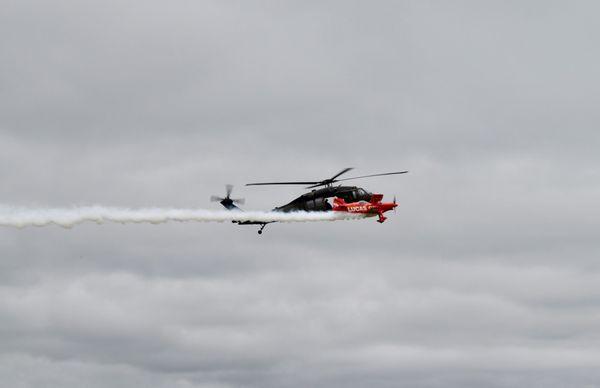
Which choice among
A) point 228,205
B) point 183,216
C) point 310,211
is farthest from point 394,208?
point 183,216

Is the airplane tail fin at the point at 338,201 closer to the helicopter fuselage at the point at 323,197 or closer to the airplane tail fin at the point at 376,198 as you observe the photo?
the helicopter fuselage at the point at 323,197

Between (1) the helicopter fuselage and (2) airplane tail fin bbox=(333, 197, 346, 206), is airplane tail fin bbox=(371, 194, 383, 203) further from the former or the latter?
(2) airplane tail fin bbox=(333, 197, 346, 206)

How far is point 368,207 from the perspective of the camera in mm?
80188

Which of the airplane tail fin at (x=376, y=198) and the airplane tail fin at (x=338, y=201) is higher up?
the airplane tail fin at (x=376, y=198)

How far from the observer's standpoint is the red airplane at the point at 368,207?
7844 centimetres

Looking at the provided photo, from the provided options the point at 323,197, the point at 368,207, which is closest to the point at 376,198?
the point at 368,207

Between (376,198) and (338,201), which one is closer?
(338,201)

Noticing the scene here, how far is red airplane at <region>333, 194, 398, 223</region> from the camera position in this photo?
7844 cm

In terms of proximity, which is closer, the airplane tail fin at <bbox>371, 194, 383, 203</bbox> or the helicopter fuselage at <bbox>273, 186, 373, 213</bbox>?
the helicopter fuselage at <bbox>273, 186, 373, 213</bbox>

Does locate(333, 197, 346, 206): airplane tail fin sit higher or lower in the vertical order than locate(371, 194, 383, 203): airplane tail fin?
lower

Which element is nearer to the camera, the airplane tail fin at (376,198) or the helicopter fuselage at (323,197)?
the helicopter fuselage at (323,197)

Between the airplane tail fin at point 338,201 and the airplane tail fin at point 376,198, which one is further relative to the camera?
the airplane tail fin at point 376,198

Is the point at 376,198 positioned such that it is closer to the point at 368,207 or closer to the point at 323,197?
the point at 368,207

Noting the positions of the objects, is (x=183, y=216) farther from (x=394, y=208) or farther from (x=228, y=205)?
(x=394, y=208)
